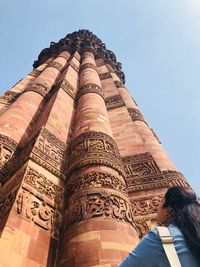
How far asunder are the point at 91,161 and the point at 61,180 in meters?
0.56

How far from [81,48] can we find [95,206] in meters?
15.8

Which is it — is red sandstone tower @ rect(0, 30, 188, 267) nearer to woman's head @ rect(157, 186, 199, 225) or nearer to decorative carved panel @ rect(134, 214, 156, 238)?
decorative carved panel @ rect(134, 214, 156, 238)

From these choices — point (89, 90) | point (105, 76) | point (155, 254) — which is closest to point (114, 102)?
point (89, 90)

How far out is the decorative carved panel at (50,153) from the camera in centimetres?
432

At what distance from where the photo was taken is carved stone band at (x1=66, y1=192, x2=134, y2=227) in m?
3.30

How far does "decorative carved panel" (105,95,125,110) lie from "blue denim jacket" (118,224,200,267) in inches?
343

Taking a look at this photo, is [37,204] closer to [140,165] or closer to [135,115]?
[140,165]

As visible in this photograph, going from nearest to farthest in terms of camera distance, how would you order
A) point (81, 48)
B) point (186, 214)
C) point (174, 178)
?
point (186, 214) → point (174, 178) → point (81, 48)

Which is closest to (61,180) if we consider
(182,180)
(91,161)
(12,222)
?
(91,161)

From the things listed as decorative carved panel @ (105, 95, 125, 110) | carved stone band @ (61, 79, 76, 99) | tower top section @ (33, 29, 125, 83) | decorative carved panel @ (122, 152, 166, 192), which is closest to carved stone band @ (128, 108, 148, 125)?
decorative carved panel @ (105, 95, 125, 110)

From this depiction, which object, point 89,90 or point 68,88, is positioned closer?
point 89,90

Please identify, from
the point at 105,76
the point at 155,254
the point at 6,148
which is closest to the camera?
the point at 155,254

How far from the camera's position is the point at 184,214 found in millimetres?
1368

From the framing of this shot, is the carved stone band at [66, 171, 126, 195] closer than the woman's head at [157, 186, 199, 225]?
No
